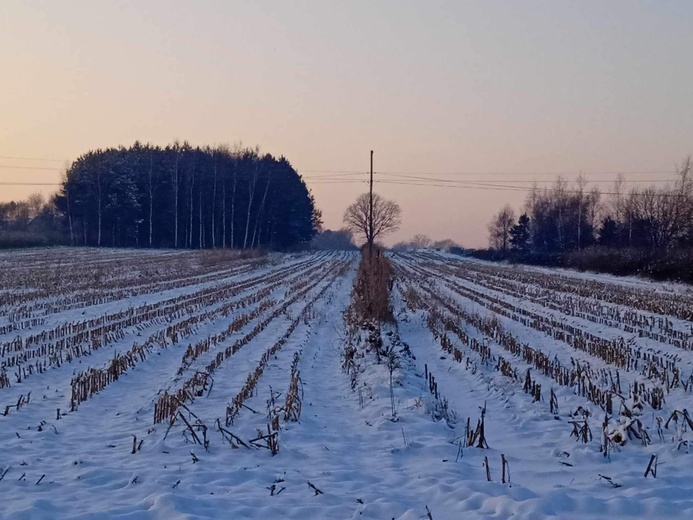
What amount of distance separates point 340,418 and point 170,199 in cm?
7132

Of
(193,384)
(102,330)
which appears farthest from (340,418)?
(102,330)

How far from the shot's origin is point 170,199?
75875mm

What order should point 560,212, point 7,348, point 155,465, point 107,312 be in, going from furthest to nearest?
point 560,212 < point 107,312 < point 7,348 < point 155,465

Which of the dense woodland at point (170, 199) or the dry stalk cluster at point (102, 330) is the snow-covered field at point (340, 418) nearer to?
the dry stalk cluster at point (102, 330)

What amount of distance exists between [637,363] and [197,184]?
70.1 meters

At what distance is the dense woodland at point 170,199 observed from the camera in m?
72.6

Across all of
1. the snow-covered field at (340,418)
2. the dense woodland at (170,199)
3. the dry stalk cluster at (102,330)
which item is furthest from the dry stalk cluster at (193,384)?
the dense woodland at (170,199)

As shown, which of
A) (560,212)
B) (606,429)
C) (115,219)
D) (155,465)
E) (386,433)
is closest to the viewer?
(155,465)

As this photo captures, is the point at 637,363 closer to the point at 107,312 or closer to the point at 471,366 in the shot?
the point at 471,366

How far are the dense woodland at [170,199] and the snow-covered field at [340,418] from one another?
192 feet

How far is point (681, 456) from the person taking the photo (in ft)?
20.5

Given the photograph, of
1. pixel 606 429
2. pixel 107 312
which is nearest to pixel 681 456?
pixel 606 429

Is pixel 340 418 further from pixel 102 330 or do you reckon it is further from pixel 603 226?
pixel 603 226

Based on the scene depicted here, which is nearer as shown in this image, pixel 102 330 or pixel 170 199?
pixel 102 330
